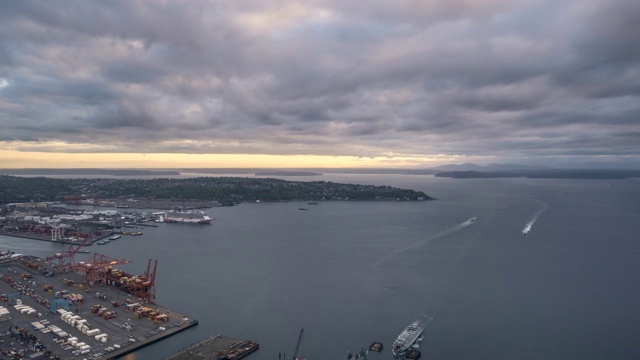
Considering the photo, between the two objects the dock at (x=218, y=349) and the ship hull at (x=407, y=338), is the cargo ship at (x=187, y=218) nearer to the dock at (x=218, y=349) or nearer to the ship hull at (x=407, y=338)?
the dock at (x=218, y=349)

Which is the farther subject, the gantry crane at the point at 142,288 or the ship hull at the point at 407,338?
the gantry crane at the point at 142,288

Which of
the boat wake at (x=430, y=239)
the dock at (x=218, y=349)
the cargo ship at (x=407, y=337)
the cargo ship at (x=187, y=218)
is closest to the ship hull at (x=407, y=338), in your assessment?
the cargo ship at (x=407, y=337)

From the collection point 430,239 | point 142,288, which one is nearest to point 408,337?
point 142,288

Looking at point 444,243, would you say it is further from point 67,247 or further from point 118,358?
point 67,247

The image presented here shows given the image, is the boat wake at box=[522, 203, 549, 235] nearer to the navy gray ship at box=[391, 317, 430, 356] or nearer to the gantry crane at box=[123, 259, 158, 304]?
the navy gray ship at box=[391, 317, 430, 356]

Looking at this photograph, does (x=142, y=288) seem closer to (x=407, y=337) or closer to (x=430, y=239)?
(x=407, y=337)

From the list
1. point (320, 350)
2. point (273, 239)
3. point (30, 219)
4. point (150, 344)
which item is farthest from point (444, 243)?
point (30, 219)
